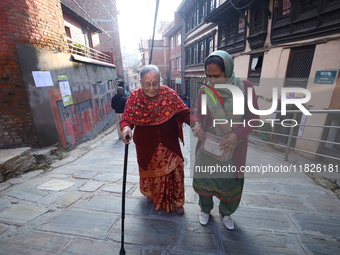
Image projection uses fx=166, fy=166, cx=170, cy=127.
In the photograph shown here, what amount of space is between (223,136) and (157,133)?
0.75 m

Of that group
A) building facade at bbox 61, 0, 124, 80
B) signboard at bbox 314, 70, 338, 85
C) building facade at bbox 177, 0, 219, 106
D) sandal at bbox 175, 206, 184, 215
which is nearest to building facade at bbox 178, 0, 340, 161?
signboard at bbox 314, 70, 338, 85

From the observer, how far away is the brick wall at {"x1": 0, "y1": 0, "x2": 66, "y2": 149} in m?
3.66

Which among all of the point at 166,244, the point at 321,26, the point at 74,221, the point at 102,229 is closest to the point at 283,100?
the point at 166,244

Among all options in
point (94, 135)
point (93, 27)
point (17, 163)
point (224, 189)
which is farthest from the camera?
point (93, 27)

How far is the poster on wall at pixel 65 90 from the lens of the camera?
16.3 ft

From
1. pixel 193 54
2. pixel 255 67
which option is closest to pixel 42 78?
pixel 255 67

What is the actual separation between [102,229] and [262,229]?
71.7 inches

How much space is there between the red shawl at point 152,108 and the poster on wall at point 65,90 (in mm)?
4264

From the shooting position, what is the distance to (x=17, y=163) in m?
3.34

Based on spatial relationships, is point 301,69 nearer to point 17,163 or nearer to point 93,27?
point 17,163

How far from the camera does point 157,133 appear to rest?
1944 mm

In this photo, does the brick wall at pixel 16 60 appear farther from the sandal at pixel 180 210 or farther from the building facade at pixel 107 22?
the building facade at pixel 107 22

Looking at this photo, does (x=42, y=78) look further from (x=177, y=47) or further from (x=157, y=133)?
(x=177, y=47)

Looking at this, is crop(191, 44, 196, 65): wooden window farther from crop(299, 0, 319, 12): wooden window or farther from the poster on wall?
the poster on wall
